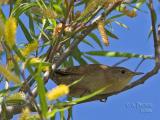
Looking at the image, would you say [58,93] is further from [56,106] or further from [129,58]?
[129,58]

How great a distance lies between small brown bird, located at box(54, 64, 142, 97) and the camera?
1797 millimetres

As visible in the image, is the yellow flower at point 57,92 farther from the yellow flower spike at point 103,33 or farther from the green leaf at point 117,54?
the green leaf at point 117,54

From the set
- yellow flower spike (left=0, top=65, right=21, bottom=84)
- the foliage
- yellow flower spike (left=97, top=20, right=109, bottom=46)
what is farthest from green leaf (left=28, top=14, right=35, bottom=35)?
yellow flower spike (left=0, top=65, right=21, bottom=84)

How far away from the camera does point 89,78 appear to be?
1852 millimetres

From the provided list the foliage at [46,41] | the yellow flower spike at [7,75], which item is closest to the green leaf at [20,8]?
the foliage at [46,41]

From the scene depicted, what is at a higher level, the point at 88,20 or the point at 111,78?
the point at 88,20

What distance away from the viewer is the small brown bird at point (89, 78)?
1797 mm

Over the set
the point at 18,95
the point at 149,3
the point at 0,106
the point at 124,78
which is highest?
the point at 149,3

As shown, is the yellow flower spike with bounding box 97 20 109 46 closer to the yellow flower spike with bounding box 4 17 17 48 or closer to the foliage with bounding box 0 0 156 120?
the foliage with bounding box 0 0 156 120

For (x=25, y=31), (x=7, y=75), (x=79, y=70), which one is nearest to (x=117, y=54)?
(x=79, y=70)

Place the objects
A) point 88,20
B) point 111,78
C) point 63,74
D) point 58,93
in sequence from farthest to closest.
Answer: point 111,78, point 63,74, point 88,20, point 58,93

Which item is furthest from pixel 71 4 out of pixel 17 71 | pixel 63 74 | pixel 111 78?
pixel 111 78

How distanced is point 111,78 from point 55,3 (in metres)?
0.43

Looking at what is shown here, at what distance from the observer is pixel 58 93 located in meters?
0.81
